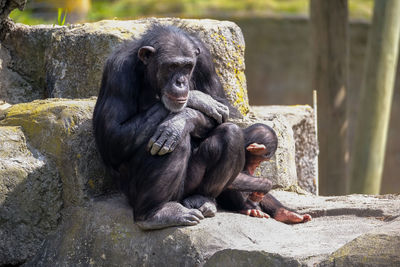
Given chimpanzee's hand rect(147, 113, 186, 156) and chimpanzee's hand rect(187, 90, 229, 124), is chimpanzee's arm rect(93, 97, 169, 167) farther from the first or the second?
chimpanzee's hand rect(187, 90, 229, 124)

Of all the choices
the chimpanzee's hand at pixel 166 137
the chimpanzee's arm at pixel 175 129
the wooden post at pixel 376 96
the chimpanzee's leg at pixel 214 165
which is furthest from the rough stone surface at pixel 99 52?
the wooden post at pixel 376 96

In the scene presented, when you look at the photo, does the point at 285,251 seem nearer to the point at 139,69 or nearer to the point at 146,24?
the point at 139,69

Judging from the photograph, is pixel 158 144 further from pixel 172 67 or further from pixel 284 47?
pixel 284 47

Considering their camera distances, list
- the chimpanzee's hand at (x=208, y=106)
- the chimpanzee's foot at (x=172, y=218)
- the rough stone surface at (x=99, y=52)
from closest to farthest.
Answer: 1. the chimpanzee's foot at (x=172, y=218)
2. the chimpanzee's hand at (x=208, y=106)
3. the rough stone surface at (x=99, y=52)

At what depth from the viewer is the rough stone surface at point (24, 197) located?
5180 millimetres

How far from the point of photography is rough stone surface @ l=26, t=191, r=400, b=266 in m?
4.30

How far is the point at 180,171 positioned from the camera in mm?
4984

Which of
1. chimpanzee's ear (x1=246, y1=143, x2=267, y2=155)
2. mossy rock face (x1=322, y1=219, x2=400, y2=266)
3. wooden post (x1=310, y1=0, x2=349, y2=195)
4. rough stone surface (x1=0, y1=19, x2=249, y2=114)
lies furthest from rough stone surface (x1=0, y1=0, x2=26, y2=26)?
wooden post (x1=310, y1=0, x2=349, y2=195)

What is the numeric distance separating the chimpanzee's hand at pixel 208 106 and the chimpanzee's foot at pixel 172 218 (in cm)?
78

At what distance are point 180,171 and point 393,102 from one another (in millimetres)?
9579

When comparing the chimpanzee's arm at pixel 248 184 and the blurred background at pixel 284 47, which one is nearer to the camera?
the chimpanzee's arm at pixel 248 184

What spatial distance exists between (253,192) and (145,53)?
1.36 m

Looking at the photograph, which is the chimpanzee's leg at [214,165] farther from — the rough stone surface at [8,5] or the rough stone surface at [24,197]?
the rough stone surface at [8,5]

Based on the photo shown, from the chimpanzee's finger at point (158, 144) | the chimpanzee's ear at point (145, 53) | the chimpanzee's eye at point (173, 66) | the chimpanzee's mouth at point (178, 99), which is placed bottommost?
the chimpanzee's finger at point (158, 144)
